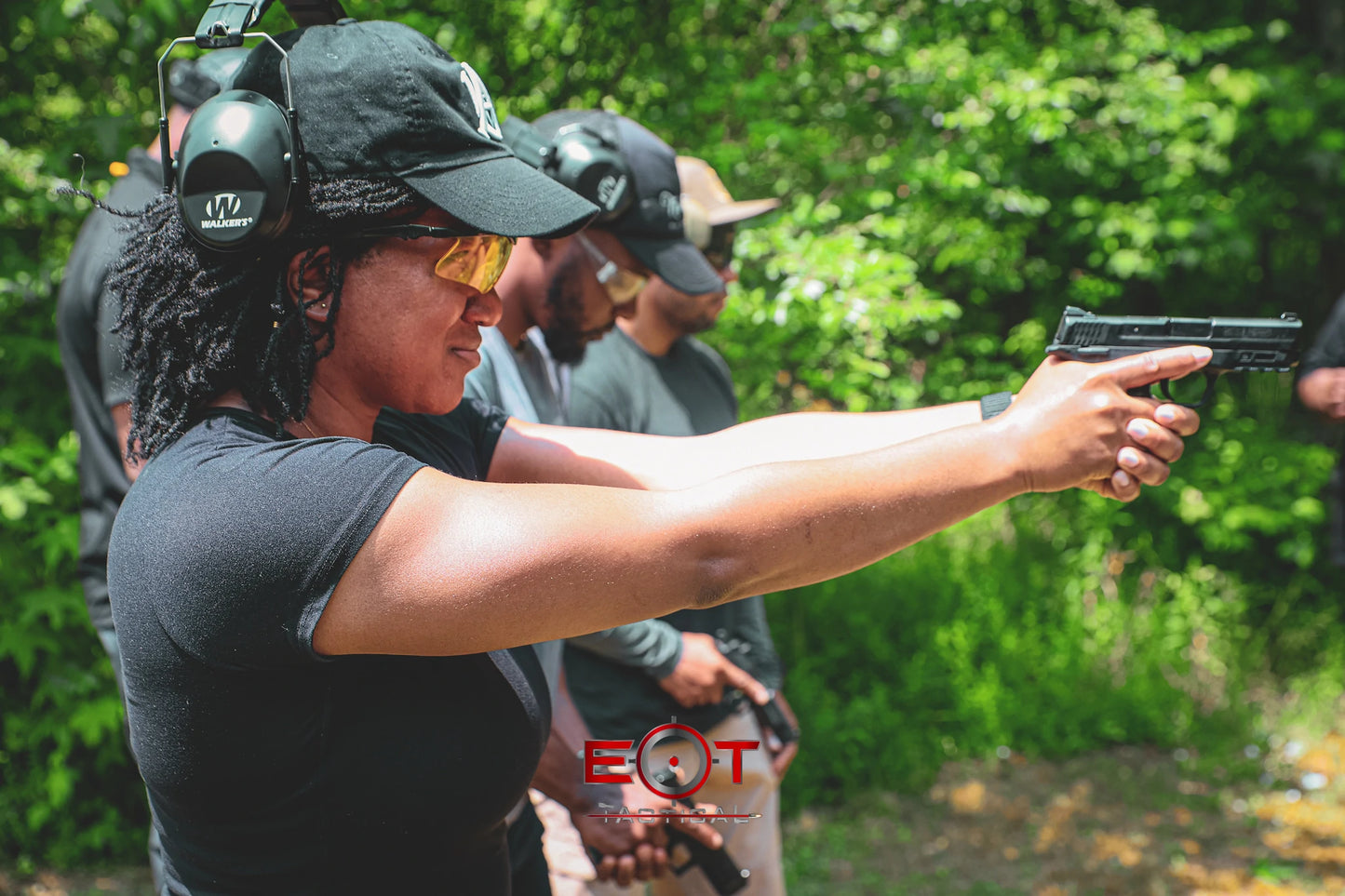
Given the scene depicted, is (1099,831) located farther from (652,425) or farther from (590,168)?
(590,168)

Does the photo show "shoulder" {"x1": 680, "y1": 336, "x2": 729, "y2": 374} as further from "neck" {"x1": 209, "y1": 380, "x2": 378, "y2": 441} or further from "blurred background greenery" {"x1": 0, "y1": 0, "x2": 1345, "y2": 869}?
Answer: "neck" {"x1": 209, "y1": 380, "x2": 378, "y2": 441}

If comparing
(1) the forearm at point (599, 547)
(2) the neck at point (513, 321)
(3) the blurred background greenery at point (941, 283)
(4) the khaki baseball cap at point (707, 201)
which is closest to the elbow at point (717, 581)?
(1) the forearm at point (599, 547)

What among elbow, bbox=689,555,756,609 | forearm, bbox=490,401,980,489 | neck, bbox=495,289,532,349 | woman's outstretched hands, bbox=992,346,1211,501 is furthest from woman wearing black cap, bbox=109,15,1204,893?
neck, bbox=495,289,532,349

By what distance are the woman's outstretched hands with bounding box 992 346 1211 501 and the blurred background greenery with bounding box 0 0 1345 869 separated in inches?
88.7

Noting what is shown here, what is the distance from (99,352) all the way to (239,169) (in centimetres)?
173

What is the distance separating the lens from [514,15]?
4.65 meters

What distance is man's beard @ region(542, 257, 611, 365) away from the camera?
2.80 metres

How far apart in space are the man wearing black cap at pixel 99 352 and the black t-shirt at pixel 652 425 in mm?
1143

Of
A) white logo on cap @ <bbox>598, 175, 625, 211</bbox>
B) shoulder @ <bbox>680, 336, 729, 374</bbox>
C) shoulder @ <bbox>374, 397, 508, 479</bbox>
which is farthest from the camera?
shoulder @ <bbox>680, 336, 729, 374</bbox>

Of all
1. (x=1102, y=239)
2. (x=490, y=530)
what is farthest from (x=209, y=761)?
(x=1102, y=239)

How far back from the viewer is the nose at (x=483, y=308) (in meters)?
1.52

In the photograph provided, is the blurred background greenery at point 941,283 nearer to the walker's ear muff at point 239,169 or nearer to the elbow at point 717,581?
the walker's ear muff at point 239,169

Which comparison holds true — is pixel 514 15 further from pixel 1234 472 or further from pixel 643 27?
pixel 1234 472

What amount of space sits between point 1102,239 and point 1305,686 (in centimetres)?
295
